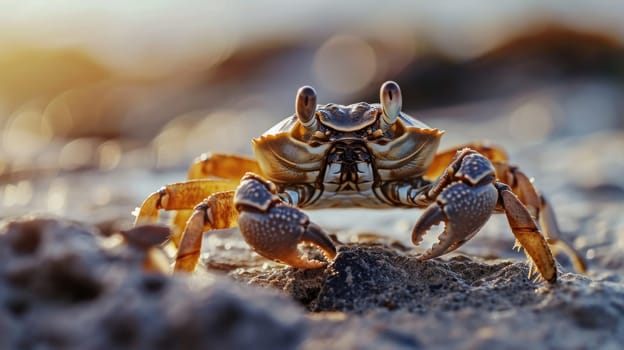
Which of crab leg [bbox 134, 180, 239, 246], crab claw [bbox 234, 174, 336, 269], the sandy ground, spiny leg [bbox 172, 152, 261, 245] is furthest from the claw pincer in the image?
spiny leg [bbox 172, 152, 261, 245]

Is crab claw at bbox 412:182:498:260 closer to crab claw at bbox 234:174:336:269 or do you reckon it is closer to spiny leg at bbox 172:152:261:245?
crab claw at bbox 234:174:336:269

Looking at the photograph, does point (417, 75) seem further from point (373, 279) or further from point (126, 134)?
point (373, 279)

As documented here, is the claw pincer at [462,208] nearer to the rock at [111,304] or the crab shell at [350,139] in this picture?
the crab shell at [350,139]

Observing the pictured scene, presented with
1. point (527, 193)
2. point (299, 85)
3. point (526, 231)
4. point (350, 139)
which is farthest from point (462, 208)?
point (299, 85)

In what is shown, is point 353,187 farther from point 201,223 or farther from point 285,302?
point 285,302

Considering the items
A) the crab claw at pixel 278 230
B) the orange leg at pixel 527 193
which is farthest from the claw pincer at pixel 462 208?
the orange leg at pixel 527 193

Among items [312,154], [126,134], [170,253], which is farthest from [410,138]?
[126,134]
